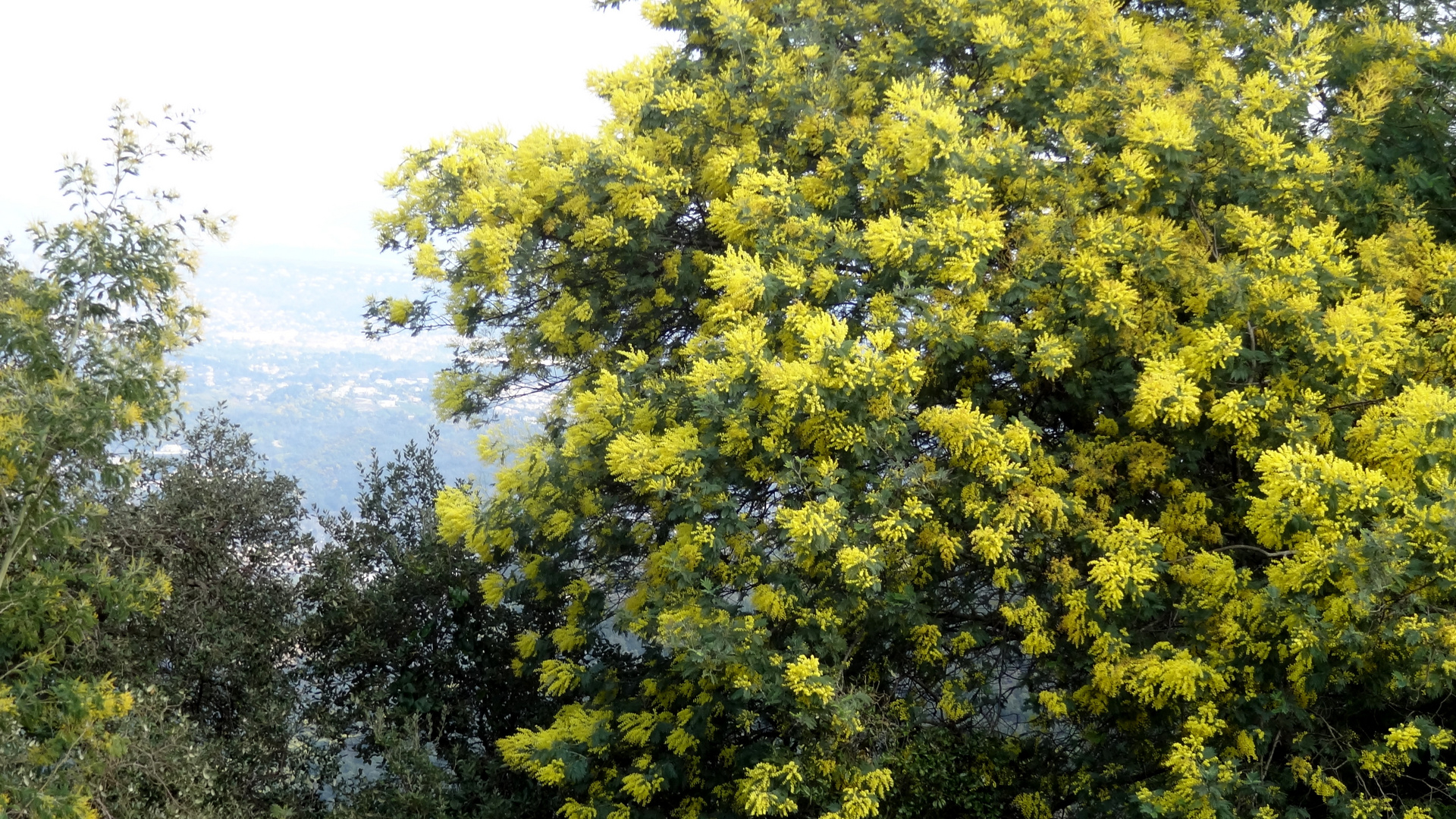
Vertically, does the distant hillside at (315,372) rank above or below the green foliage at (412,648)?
above

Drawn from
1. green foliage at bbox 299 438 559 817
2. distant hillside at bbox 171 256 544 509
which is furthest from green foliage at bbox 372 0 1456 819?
distant hillside at bbox 171 256 544 509

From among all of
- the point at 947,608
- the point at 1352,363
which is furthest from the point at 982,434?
the point at 947,608

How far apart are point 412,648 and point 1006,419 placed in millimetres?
5235

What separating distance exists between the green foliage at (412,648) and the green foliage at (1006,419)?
1335 millimetres

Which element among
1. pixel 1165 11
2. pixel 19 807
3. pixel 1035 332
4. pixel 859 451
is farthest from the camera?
pixel 1165 11

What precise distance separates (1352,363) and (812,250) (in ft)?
8.76

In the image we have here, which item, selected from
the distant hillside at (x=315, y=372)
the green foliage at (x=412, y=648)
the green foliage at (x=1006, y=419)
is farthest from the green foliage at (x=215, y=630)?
the distant hillside at (x=315, y=372)

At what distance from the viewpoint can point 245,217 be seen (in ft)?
19.7

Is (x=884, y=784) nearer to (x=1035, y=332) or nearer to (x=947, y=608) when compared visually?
(x=947, y=608)

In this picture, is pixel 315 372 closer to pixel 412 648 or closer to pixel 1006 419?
pixel 412 648

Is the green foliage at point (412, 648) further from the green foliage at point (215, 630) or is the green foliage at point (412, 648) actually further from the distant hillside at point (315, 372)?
the distant hillside at point (315, 372)

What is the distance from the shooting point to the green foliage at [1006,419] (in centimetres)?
474

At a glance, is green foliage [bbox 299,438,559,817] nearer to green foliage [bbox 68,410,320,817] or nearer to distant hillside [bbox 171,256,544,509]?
green foliage [bbox 68,410,320,817]

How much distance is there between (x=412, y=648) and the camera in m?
8.47
